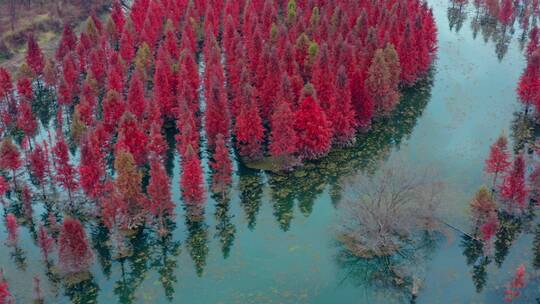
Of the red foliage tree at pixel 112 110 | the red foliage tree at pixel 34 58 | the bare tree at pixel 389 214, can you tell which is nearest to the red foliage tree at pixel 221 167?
the bare tree at pixel 389 214

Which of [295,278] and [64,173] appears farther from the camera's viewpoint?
[64,173]

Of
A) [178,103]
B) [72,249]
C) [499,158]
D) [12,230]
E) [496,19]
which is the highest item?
[496,19]

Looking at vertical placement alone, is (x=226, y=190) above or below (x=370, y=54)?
below

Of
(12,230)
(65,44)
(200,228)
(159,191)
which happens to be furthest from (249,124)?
(65,44)

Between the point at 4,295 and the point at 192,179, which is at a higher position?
the point at 192,179

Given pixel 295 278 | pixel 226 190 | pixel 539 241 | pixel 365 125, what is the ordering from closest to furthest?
pixel 295 278 < pixel 539 241 < pixel 226 190 < pixel 365 125

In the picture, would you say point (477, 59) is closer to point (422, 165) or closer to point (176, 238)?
point (422, 165)

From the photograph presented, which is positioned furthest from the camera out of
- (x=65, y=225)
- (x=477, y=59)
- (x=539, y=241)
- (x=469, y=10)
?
(x=469, y=10)

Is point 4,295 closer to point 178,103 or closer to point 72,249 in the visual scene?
point 72,249

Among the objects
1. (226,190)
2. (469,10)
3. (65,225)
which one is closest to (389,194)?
(226,190)
